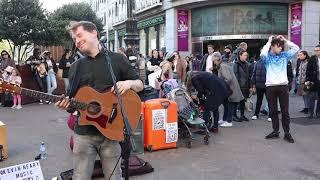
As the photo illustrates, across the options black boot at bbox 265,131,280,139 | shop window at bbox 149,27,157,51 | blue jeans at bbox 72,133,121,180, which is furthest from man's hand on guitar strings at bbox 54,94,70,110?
shop window at bbox 149,27,157,51

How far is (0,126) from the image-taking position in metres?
6.77

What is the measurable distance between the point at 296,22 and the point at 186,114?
64.6 ft

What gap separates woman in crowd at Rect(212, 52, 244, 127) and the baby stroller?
166cm

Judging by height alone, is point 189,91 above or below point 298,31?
below

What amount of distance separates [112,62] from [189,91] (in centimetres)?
478

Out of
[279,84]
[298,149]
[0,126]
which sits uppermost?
[279,84]

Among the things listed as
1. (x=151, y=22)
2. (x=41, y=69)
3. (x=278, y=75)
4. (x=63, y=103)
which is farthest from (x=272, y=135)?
(x=151, y=22)

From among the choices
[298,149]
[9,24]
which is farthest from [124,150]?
[9,24]

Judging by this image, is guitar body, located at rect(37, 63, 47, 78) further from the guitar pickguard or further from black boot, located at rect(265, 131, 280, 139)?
the guitar pickguard

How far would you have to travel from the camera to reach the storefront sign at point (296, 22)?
83.5ft

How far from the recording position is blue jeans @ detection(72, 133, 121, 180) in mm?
3883

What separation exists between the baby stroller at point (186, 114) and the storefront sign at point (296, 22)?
61.9ft

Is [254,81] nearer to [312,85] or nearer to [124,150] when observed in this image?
[312,85]

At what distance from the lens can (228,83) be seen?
9750 millimetres
